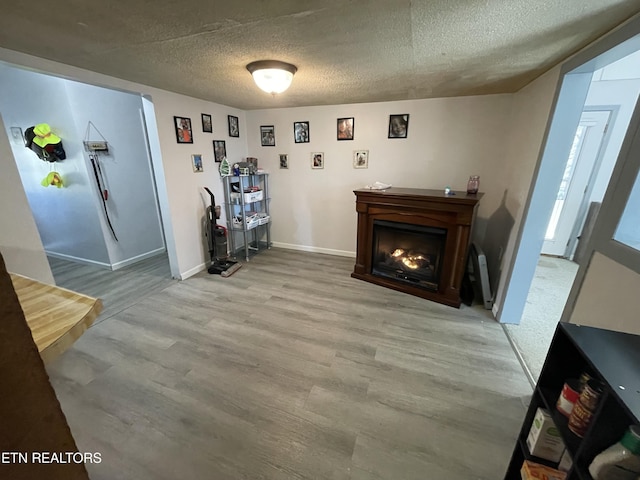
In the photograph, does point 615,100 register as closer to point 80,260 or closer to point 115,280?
point 115,280

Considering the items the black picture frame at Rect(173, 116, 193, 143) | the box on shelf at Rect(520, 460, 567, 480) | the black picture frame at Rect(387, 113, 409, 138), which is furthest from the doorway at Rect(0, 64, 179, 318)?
the box on shelf at Rect(520, 460, 567, 480)

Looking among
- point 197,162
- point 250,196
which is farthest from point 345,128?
point 197,162

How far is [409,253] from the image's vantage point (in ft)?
9.84

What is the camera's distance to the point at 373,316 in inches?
97.1

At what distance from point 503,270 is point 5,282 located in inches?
123

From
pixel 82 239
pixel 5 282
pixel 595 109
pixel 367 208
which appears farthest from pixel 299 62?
pixel 595 109

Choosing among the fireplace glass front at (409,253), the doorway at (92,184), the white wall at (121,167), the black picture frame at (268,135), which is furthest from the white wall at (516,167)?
the white wall at (121,167)

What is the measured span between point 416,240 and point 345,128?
6.02 feet

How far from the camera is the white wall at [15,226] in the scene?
1.84 metres

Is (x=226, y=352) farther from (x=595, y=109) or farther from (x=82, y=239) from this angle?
(x=595, y=109)

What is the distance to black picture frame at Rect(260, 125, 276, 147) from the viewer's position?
3873 millimetres

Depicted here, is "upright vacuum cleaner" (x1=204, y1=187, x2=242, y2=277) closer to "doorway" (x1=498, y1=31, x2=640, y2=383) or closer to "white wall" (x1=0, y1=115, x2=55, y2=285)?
"white wall" (x1=0, y1=115, x2=55, y2=285)

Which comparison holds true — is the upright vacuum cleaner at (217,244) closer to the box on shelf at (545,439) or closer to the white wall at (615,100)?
the box on shelf at (545,439)

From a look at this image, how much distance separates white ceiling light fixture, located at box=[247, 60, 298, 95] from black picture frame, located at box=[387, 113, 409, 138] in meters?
1.74
